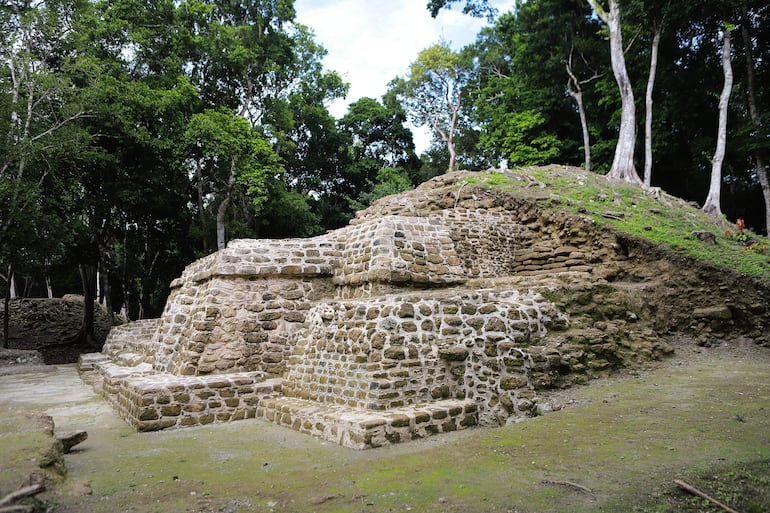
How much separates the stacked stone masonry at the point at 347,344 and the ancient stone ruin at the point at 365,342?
0.06 feet

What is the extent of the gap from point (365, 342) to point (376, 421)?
1150mm

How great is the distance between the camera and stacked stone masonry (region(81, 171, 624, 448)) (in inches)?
226

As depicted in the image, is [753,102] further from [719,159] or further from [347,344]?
[347,344]

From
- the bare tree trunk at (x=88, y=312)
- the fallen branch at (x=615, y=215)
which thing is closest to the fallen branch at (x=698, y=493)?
the fallen branch at (x=615, y=215)

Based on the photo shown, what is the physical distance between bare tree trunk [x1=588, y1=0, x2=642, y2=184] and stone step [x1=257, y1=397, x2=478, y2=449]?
12.3 metres

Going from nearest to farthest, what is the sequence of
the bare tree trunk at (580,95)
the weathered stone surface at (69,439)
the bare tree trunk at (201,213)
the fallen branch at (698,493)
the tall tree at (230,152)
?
the fallen branch at (698,493) < the weathered stone surface at (69,439) < the bare tree trunk at (580,95) < the tall tree at (230,152) < the bare tree trunk at (201,213)

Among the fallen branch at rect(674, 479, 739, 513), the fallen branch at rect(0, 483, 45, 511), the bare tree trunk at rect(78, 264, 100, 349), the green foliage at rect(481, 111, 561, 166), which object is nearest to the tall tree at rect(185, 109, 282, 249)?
the bare tree trunk at rect(78, 264, 100, 349)

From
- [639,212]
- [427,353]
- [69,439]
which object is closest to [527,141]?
[639,212]

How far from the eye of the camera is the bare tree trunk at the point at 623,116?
50.1 feet

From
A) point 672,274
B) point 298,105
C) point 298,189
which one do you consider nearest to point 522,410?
point 672,274

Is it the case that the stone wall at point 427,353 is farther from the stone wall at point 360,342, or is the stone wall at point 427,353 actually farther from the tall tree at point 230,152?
the tall tree at point 230,152

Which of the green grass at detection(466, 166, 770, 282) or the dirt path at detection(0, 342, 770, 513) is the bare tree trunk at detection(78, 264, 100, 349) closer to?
the dirt path at detection(0, 342, 770, 513)

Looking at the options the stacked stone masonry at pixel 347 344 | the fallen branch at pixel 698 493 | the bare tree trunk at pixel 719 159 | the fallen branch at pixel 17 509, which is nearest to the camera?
the fallen branch at pixel 698 493

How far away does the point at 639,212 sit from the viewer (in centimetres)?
1170
